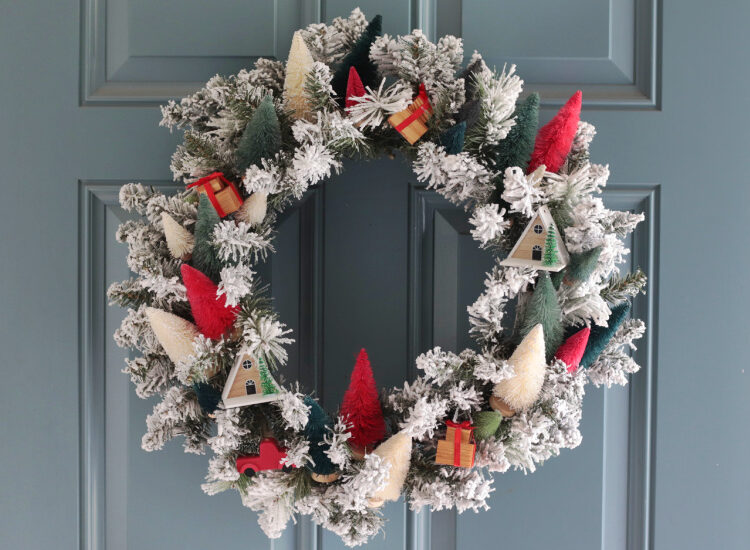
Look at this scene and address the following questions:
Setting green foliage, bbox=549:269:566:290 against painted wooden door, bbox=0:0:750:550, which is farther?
painted wooden door, bbox=0:0:750:550

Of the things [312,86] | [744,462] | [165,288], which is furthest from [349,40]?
[744,462]

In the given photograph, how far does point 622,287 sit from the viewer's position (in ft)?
2.15

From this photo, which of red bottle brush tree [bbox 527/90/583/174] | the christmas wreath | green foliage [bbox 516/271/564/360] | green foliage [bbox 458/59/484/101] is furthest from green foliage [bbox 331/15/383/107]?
green foliage [bbox 516/271/564/360]

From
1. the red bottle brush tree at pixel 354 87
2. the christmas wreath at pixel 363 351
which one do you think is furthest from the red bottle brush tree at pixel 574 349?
the red bottle brush tree at pixel 354 87

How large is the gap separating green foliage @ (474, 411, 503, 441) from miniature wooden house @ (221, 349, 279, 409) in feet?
0.78

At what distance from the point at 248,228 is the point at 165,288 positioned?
117 millimetres

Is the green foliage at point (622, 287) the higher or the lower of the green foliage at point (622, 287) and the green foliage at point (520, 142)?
the lower

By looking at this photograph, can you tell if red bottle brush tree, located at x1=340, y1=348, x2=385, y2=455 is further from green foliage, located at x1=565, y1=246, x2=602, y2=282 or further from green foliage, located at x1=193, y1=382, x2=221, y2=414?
green foliage, located at x1=565, y1=246, x2=602, y2=282

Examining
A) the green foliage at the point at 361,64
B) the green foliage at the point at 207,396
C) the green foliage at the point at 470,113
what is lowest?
the green foliage at the point at 207,396

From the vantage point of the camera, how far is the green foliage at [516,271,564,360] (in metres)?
0.60

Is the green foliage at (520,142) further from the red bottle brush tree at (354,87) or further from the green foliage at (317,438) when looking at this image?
the green foliage at (317,438)

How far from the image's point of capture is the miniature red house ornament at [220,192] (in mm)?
634

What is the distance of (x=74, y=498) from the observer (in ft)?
2.63

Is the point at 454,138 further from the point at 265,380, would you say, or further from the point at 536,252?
the point at 265,380
